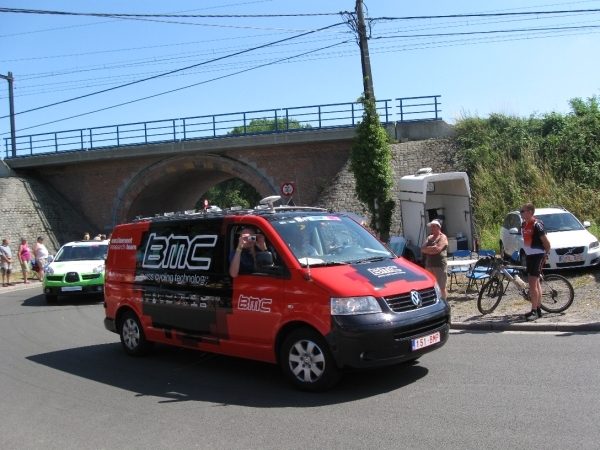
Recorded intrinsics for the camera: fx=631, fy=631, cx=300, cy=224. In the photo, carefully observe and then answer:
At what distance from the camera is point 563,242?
14.0m

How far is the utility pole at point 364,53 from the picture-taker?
2288cm

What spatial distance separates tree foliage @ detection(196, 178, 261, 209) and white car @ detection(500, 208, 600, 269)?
182 feet

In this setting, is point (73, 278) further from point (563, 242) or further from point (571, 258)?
point (571, 258)

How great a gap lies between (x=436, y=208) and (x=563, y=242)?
611 cm

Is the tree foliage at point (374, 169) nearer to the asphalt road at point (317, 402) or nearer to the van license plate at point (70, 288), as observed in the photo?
the van license plate at point (70, 288)

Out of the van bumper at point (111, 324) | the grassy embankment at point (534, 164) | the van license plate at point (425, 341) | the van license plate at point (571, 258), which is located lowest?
the van bumper at point (111, 324)

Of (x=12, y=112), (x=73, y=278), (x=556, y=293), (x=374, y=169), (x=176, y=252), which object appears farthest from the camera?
(x=12, y=112)

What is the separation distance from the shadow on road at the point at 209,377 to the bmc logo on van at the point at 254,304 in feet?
2.95

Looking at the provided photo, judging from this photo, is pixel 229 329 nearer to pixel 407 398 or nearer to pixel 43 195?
pixel 407 398

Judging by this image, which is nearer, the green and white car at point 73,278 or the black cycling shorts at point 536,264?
the black cycling shorts at point 536,264

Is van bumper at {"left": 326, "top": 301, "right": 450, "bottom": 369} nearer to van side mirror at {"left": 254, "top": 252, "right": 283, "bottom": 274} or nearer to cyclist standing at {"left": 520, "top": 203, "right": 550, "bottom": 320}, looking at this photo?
van side mirror at {"left": 254, "top": 252, "right": 283, "bottom": 274}

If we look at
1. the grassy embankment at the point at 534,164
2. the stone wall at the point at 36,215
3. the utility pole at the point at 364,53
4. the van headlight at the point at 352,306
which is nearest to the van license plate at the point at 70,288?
the utility pole at the point at 364,53

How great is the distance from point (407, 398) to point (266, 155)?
81.9 ft

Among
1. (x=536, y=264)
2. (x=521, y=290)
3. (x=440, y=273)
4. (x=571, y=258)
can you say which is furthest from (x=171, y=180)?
(x=536, y=264)
